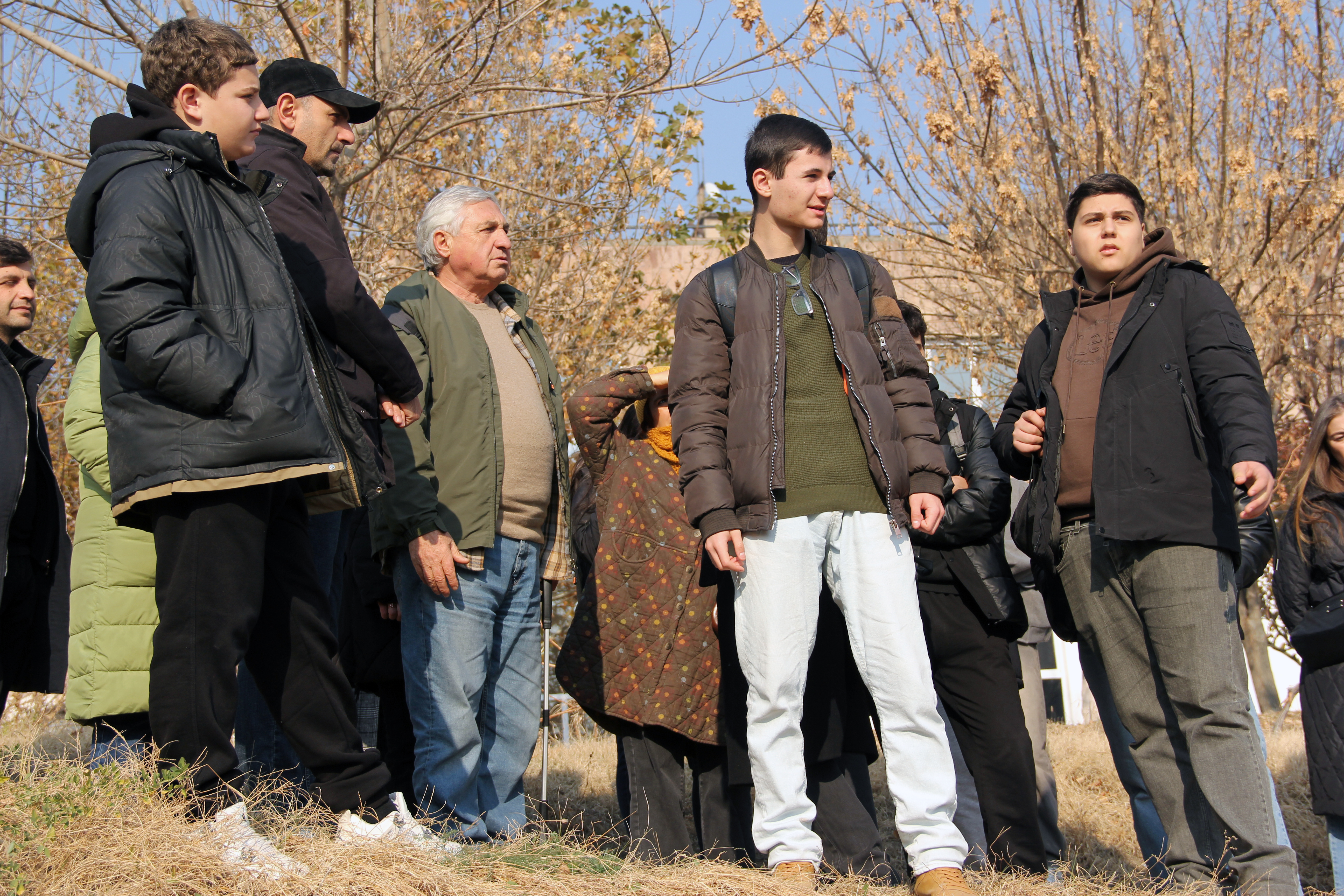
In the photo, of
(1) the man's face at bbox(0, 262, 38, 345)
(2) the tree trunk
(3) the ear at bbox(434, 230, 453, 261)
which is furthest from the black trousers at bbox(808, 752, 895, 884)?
(2) the tree trunk

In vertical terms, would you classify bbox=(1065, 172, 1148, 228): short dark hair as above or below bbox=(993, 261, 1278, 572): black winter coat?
above

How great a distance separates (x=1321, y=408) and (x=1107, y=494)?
1.86m

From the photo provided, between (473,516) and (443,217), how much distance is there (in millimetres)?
1282

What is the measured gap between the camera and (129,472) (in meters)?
3.06

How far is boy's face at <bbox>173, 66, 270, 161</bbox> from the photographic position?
347 centimetres

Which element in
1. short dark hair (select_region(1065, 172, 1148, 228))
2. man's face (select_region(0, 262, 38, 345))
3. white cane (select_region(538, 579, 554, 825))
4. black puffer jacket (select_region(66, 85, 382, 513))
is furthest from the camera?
white cane (select_region(538, 579, 554, 825))

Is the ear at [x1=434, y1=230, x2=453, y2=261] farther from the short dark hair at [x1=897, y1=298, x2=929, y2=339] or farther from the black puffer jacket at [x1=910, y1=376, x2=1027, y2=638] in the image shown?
the black puffer jacket at [x1=910, y1=376, x2=1027, y2=638]

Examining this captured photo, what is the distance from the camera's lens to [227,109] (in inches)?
137

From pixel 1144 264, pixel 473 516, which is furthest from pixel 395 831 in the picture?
pixel 1144 264

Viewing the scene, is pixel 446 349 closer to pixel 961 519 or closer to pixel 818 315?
pixel 818 315

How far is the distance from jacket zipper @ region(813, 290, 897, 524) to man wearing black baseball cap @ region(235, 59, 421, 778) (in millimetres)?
1370

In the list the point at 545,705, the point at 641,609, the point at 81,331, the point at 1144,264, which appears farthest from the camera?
the point at 545,705

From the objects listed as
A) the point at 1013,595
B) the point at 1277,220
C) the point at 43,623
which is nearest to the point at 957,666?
the point at 1013,595

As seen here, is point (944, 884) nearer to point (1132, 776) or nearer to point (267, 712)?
point (1132, 776)
